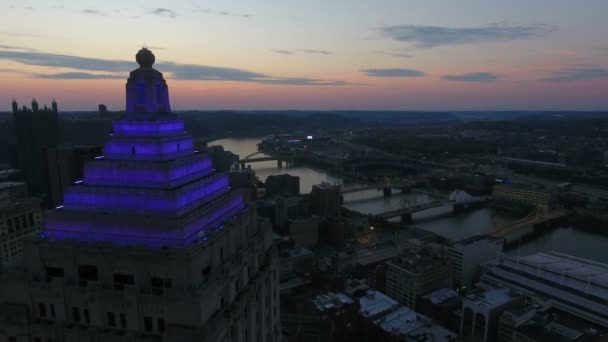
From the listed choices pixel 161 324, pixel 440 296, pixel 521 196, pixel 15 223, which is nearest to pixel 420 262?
pixel 440 296

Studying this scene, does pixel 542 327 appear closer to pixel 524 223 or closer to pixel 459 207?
pixel 524 223

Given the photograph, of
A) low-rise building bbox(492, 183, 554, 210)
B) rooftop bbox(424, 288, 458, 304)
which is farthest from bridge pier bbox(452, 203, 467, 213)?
rooftop bbox(424, 288, 458, 304)

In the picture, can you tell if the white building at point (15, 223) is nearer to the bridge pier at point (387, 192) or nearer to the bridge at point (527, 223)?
the bridge at point (527, 223)

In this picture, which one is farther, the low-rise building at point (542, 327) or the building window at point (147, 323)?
the low-rise building at point (542, 327)

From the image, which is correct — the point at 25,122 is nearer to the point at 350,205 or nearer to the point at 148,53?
the point at 350,205

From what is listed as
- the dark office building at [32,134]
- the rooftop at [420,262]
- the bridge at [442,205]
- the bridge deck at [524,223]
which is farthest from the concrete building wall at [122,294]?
the dark office building at [32,134]

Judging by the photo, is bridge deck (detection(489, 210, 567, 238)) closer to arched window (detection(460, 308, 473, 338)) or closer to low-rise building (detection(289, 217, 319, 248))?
low-rise building (detection(289, 217, 319, 248))

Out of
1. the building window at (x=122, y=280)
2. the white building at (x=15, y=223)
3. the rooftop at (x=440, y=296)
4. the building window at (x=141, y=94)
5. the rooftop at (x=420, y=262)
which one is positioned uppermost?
the building window at (x=141, y=94)
